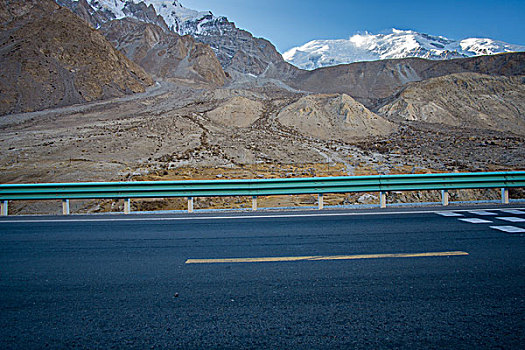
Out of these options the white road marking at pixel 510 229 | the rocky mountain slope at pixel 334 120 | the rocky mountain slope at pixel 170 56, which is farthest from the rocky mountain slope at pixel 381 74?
→ the white road marking at pixel 510 229

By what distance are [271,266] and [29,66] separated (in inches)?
2903

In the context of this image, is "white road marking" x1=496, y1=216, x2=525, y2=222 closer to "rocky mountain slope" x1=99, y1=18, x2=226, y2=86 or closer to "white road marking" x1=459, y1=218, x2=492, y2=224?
"white road marking" x1=459, y1=218, x2=492, y2=224

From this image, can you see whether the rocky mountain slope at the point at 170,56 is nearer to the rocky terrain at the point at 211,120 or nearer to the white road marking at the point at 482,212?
the rocky terrain at the point at 211,120

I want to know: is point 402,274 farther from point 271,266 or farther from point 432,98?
point 432,98

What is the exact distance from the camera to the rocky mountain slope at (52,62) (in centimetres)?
5997

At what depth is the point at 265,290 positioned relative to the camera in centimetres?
383

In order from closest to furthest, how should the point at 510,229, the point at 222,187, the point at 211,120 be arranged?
the point at 510,229 < the point at 222,187 < the point at 211,120

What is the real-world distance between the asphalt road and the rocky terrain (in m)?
7.78

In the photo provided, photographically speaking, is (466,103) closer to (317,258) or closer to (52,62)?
(317,258)

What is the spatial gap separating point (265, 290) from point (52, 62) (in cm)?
7668

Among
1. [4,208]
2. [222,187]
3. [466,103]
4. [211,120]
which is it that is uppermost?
[466,103]

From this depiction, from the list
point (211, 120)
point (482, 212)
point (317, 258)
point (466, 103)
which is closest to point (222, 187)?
point (317, 258)

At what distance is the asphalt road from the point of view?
291 centimetres

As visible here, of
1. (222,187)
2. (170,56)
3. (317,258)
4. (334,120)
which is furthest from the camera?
(170,56)
